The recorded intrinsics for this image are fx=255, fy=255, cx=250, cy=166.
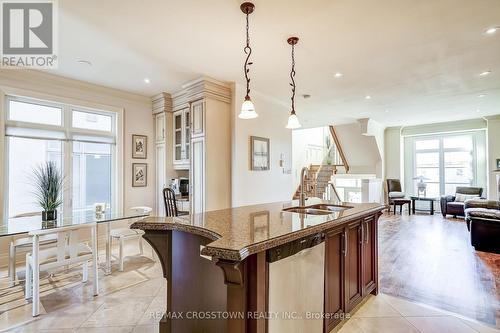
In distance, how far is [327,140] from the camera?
1088 centimetres

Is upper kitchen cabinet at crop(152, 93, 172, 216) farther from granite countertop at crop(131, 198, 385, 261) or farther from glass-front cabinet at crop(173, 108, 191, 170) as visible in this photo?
granite countertop at crop(131, 198, 385, 261)

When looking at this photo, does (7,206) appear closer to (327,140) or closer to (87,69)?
(87,69)

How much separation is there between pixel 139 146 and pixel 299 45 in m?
3.59

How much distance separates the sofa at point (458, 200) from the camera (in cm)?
701

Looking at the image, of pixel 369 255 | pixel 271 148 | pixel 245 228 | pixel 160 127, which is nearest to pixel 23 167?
pixel 160 127

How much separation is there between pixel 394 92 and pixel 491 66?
137 centimetres

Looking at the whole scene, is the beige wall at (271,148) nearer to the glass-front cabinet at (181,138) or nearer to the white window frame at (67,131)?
the glass-front cabinet at (181,138)

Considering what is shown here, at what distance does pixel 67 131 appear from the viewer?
4199 mm

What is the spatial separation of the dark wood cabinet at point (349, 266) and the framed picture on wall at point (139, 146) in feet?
13.9

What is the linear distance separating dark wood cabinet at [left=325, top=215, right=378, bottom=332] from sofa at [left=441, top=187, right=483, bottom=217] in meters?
6.22

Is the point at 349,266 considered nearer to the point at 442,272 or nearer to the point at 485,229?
the point at 442,272

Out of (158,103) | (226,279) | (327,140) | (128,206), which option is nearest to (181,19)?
(226,279)

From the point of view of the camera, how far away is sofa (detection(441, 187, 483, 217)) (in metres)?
7.01

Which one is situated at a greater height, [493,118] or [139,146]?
[493,118]
